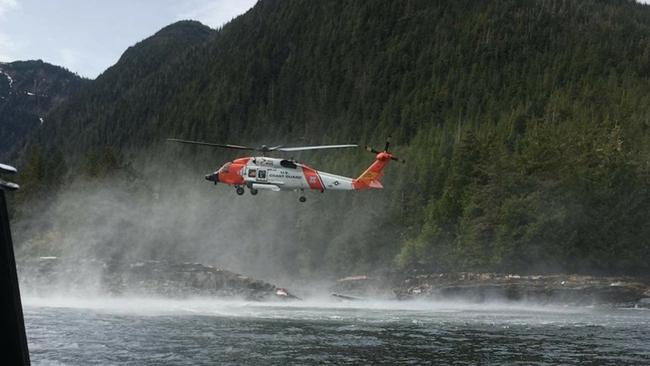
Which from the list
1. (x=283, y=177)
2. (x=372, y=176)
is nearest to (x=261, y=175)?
(x=283, y=177)

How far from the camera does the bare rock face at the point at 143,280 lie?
79.1 metres

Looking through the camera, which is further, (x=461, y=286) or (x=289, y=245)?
(x=289, y=245)

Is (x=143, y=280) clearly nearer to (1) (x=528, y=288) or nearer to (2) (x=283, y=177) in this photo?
(2) (x=283, y=177)

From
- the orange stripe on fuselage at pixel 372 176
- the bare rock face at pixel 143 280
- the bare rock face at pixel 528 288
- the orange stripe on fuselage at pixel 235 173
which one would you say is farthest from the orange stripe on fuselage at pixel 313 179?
the bare rock face at pixel 528 288

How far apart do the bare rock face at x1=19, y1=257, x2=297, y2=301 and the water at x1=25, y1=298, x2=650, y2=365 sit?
71.4 feet

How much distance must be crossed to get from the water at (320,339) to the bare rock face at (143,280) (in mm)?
21773

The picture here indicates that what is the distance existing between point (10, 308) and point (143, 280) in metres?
77.5

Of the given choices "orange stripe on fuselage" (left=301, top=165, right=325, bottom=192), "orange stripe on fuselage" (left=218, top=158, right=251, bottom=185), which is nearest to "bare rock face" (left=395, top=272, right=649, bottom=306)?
"orange stripe on fuselage" (left=301, top=165, right=325, bottom=192)

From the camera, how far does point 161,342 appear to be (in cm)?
3606

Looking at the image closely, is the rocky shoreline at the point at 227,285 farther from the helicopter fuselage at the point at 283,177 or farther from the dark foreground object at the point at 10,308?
the dark foreground object at the point at 10,308

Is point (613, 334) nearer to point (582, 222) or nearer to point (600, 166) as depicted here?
point (582, 222)

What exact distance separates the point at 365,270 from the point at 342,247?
7.56m

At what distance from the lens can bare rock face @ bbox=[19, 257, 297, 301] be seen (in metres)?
79.1

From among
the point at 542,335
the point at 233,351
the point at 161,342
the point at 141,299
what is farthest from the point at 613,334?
the point at 141,299
